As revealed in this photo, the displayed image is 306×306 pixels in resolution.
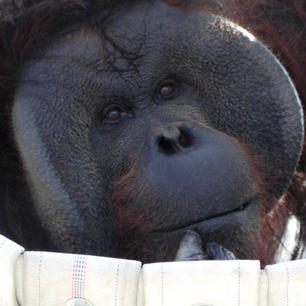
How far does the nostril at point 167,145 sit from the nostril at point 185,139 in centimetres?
1

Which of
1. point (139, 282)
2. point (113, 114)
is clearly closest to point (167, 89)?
point (113, 114)

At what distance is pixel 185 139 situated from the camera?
1121mm

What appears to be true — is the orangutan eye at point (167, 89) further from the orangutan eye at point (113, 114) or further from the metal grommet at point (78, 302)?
the metal grommet at point (78, 302)

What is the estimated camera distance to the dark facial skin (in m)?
1.11

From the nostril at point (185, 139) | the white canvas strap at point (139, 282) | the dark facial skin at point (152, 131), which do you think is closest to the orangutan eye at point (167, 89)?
the dark facial skin at point (152, 131)

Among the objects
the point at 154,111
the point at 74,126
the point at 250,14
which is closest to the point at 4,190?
the point at 74,126

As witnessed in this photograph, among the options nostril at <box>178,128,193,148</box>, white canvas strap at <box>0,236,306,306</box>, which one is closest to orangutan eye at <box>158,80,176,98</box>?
nostril at <box>178,128,193,148</box>

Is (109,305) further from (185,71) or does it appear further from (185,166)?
(185,71)

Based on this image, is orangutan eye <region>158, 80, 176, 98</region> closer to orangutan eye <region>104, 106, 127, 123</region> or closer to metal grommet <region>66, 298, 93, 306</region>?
orangutan eye <region>104, 106, 127, 123</region>

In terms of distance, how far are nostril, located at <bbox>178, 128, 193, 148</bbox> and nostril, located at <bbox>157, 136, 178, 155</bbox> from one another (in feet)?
0.04

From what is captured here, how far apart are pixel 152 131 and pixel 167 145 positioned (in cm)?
5

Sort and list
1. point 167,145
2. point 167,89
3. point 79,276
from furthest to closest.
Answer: point 167,89 < point 167,145 < point 79,276

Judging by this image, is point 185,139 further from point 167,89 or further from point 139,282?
point 139,282

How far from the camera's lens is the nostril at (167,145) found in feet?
3.61
